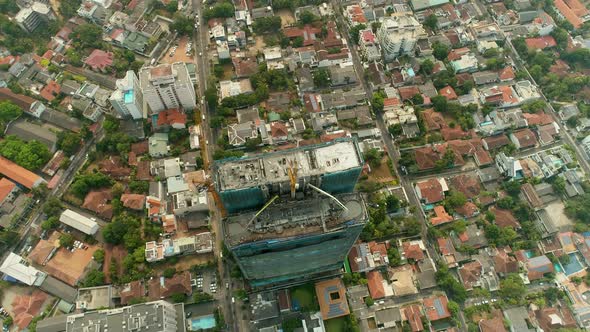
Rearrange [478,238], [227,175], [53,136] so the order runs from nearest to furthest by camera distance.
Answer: [227,175] → [478,238] → [53,136]

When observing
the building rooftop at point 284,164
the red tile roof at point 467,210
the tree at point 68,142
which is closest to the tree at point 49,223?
the tree at point 68,142

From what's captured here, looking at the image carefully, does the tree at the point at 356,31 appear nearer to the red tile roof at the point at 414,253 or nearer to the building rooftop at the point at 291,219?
the red tile roof at the point at 414,253

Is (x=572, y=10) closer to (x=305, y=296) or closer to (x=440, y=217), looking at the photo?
(x=440, y=217)

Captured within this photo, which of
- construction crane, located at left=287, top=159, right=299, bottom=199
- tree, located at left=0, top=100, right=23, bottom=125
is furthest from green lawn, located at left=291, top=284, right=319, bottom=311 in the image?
tree, located at left=0, top=100, right=23, bottom=125

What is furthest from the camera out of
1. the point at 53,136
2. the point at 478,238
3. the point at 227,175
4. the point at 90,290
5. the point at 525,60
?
the point at 525,60

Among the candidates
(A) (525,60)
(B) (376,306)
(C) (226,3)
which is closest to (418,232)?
(B) (376,306)

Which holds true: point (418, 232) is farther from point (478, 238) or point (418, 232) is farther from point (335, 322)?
point (335, 322)
